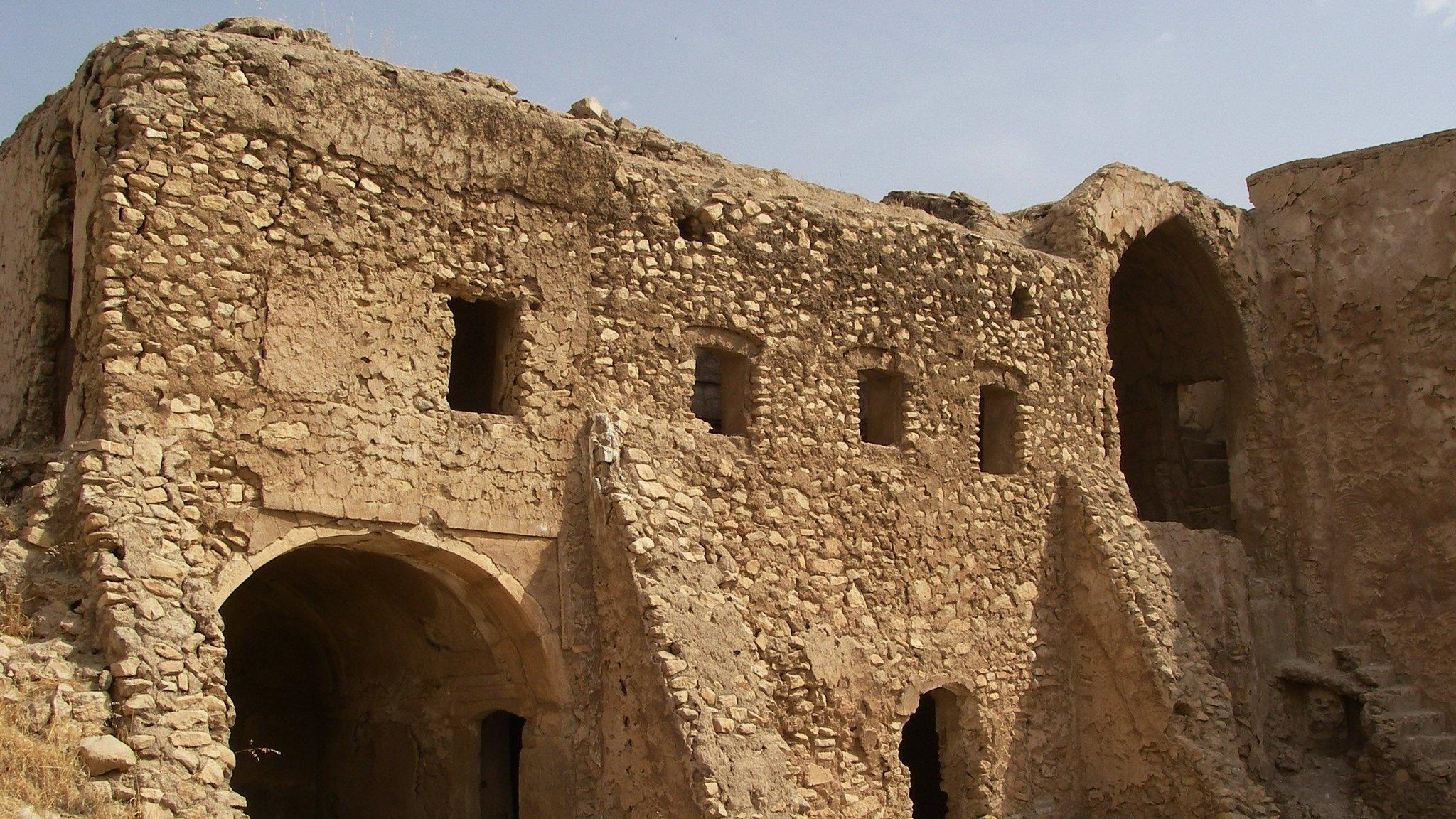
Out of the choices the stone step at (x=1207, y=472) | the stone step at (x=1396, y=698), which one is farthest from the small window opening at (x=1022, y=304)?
the stone step at (x=1396, y=698)

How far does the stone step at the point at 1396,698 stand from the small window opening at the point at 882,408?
601cm

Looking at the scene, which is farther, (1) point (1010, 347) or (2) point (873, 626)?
(1) point (1010, 347)

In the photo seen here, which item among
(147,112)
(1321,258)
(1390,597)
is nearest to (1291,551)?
(1390,597)

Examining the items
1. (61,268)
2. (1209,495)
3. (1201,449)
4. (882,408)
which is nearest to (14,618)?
(61,268)

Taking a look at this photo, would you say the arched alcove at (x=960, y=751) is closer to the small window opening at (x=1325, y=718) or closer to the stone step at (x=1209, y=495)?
the small window opening at (x=1325, y=718)

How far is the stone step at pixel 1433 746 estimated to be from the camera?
13.4 metres

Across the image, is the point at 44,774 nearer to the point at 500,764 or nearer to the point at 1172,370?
the point at 500,764

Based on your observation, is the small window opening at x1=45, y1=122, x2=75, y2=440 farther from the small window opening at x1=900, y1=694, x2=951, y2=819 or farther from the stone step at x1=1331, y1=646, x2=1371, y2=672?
the stone step at x1=1331, y1=646, x2=1371, y2=672

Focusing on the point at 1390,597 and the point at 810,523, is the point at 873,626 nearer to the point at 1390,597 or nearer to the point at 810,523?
the point at 810,523

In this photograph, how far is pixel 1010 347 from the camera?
12.7 m

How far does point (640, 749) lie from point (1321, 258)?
10.2 metres

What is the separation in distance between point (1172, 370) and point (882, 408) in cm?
570

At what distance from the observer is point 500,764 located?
1089cm

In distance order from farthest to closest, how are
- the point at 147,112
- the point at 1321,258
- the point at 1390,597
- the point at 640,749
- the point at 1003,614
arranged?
1. the point at 1321,258
2. the point at 1390,597
3. the point at 1003,614
4. the point at 640,749
5. the point at 147,112
